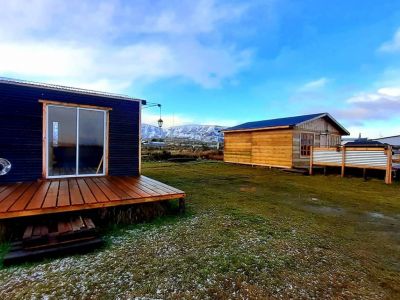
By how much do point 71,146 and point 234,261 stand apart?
16.5ft

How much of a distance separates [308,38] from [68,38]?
1201cm

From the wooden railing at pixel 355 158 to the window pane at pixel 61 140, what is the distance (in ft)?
33.8

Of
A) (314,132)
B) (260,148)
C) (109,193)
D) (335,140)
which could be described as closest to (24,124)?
(109,193)

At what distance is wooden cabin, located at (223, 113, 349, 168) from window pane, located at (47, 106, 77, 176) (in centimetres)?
1022

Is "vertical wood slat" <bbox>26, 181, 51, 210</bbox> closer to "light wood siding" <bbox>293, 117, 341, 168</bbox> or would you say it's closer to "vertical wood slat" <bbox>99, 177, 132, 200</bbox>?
"vertical wood slat" <bbox>99, 177, 132, 200</bbox>

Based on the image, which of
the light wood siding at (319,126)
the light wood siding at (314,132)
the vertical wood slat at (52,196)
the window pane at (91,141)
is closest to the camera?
the vertical wood slat at (52,196)

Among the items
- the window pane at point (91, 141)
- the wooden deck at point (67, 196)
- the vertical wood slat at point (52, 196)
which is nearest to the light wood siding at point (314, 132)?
the wooden deck at point (67, 196)

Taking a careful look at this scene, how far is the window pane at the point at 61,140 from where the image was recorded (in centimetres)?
558

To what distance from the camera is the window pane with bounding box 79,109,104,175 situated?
5.94 metres

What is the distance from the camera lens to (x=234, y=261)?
2.63m

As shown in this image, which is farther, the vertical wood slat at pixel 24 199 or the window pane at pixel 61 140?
the window pane at pixel 61 140

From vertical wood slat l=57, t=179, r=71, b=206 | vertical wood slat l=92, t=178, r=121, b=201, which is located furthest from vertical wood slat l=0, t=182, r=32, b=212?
vertical wood slat l=92, t=178, r=121, b=201

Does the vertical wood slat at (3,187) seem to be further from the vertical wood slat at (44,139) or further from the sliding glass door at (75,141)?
the sliding glass door at (75,141)

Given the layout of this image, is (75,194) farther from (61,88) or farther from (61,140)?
(61,88)
